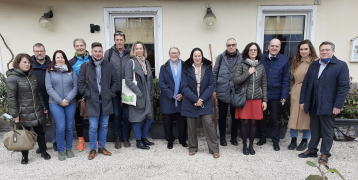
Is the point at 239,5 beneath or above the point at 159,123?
above

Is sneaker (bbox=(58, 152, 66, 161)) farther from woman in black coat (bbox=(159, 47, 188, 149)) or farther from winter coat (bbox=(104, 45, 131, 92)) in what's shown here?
woman in black coat (bbox=(159, 47, 188, 149))

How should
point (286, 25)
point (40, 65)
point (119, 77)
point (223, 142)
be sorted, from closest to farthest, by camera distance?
point (40, 65)
point (119, 77)
point (223, 142)
point (286, 25)

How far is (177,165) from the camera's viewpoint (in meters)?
3.30

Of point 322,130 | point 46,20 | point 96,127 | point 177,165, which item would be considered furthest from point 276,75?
point 46,20

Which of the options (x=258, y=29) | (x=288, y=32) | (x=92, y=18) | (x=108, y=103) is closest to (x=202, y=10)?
(x=258, y=29)

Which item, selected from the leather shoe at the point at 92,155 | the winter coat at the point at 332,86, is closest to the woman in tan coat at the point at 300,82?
the winter coat at the point at 332,86

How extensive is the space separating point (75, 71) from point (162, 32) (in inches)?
88.6

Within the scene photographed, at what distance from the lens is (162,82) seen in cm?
368

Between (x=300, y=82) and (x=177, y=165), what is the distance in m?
2.38

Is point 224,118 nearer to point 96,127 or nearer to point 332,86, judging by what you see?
point 332,86

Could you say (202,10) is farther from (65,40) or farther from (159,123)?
(65,40)

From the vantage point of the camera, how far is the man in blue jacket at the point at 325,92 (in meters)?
3.03

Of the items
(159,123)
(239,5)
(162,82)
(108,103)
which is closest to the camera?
(108,103)

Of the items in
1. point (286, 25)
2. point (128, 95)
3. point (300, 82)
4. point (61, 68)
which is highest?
point (286, 25)
